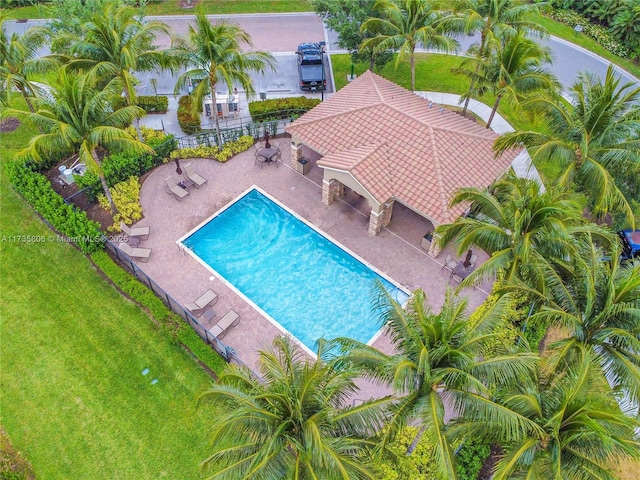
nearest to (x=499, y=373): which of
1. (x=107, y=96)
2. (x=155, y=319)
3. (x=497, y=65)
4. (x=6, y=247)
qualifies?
(x=155, y=319)

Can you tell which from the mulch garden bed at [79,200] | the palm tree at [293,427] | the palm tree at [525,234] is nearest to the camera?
the palm tree at [293,427]

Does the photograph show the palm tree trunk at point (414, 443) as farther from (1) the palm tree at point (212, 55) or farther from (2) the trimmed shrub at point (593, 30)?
(2) the trimmed shrub at point (593, 30)

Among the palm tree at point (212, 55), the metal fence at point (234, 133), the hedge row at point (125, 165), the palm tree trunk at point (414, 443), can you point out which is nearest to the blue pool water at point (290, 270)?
the metal fence at point (234, 133)

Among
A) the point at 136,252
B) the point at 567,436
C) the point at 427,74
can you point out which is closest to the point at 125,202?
the point at 136,252

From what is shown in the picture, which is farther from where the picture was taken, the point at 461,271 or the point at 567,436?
the point at 461,271

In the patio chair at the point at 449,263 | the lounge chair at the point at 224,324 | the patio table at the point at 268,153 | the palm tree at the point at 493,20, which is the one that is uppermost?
the palm tree at the point at 493,20

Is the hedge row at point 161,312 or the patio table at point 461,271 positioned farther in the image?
the patio table at point 461,271

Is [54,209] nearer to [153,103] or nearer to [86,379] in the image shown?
[86,379]
